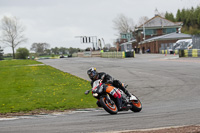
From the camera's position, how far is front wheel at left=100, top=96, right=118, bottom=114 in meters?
9.75

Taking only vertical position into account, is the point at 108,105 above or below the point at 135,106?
above

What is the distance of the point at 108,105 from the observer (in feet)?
32.4

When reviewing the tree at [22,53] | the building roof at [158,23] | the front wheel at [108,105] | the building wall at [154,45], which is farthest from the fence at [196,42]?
the tree at [22,53]

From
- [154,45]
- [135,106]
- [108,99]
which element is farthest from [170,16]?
[108,99]

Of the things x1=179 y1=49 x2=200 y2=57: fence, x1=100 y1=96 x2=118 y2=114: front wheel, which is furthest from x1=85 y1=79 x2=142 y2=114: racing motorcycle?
x1=179 y1=49 x2=200 y2=57: fence

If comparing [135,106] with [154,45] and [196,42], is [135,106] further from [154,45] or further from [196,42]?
[154,45]

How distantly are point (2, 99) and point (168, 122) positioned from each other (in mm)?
8878

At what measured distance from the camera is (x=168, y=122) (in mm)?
7801

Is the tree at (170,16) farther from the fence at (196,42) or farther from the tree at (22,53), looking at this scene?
the fence at (196,42)

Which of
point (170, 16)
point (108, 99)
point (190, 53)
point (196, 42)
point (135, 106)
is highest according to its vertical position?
point (170, 16)

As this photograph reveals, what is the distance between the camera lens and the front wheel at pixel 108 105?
975 cm

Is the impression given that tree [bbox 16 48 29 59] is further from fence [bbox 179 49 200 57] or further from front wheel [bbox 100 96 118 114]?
front wheel [bbox 100 96 118 114]

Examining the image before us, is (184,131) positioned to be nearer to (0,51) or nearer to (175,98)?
(175,98)

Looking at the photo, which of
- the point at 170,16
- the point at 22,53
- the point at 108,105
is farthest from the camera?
the point at 170,16
